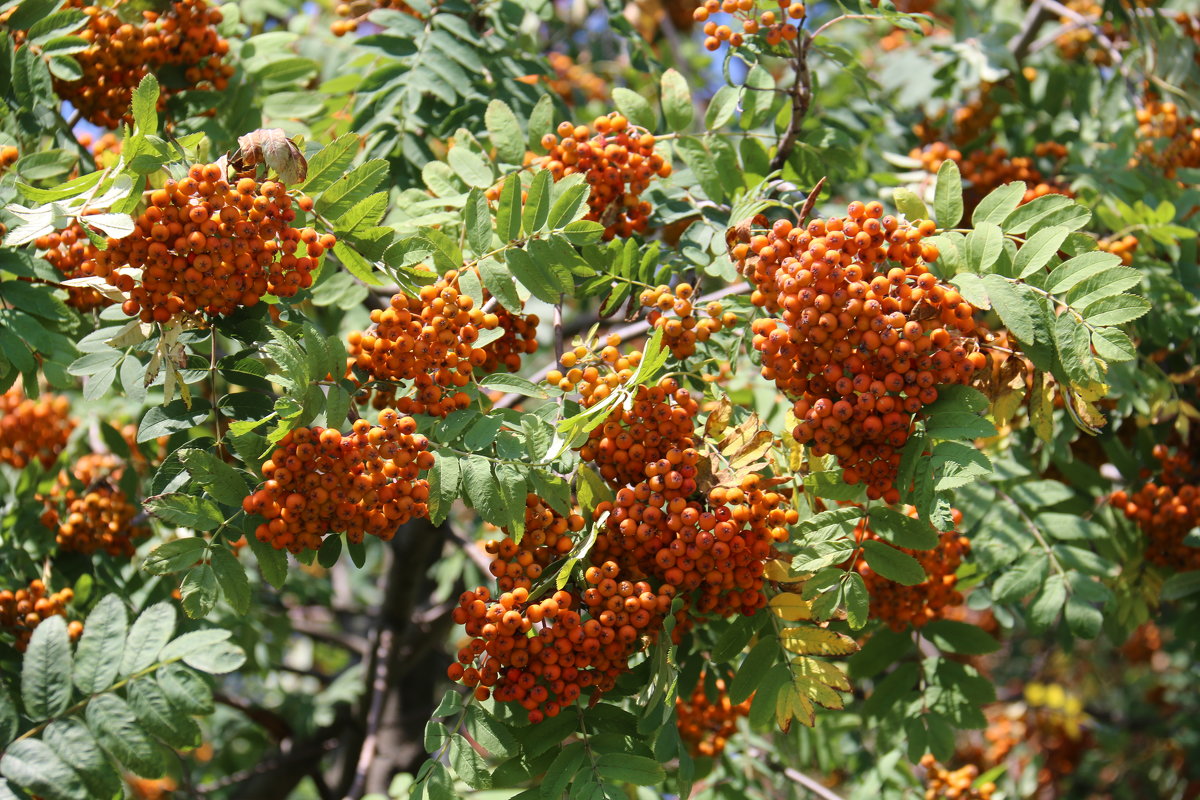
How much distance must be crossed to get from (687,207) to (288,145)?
122 cm

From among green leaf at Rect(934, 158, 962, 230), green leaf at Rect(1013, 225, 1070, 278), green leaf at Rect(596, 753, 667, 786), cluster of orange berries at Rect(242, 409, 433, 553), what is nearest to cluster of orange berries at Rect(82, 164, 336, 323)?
cluster of orange berries at Rect(242, 409, 433, 553)

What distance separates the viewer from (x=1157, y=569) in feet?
10.9

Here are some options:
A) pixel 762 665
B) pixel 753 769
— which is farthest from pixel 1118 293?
pixel 753 769

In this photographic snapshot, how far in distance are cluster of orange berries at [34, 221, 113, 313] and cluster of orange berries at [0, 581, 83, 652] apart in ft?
2.83

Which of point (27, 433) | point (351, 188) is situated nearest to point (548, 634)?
point (351, 188)

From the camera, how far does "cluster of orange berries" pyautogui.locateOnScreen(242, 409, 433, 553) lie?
7.25 feet

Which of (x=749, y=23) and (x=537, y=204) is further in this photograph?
(x=749, y=23)

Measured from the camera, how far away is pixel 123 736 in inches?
98.9

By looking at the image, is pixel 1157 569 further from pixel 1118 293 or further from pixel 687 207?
pixel 687 207

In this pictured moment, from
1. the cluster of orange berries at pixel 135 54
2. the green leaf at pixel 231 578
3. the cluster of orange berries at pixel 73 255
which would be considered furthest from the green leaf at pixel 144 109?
the green leaf at pixel 231 578

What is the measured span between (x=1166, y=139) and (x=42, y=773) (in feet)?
13.2

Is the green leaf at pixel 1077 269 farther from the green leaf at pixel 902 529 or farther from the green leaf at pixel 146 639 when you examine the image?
the green leaf at pixel 146 639

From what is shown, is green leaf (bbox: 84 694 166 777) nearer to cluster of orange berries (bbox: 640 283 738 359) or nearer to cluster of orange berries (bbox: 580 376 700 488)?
cluster of orange berries (bbox: 580 376 700 488)

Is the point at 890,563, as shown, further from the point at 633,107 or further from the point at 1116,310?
the point at 633,107
